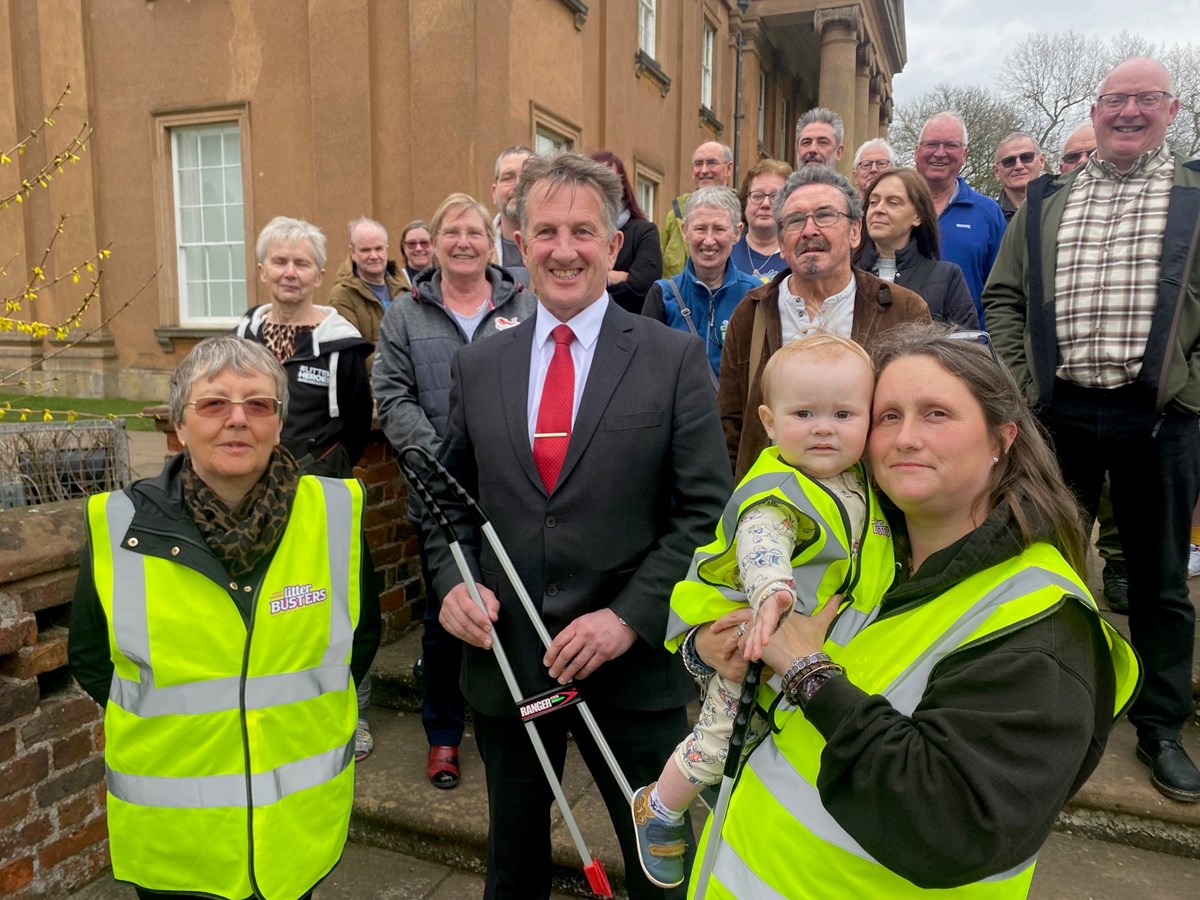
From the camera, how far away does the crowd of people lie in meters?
1.35

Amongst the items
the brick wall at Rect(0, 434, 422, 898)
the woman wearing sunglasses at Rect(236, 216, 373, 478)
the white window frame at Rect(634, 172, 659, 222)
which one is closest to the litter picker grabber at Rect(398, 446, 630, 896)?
the brick wall at Rect(0, 434, 422, 898)

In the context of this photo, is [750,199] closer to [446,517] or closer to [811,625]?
[446,517]

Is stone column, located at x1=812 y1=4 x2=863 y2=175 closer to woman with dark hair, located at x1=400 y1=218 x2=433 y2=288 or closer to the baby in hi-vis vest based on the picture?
woman with dark hair, located at x1=400 y1=218 x2=433 y2=288

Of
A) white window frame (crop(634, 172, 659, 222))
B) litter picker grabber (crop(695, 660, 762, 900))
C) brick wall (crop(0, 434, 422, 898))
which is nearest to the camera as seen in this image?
litter picker grabber (crop(695, 660, 762, 900))

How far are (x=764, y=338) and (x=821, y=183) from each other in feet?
1.92

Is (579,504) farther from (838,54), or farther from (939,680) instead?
(838,54)

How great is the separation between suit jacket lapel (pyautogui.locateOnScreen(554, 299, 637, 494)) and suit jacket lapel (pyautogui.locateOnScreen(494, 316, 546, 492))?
0.11 m

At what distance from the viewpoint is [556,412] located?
2340 millimetres

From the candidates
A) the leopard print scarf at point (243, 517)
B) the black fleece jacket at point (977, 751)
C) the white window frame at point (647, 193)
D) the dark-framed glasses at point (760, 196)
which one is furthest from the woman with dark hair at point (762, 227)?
the white window frame at point (647, 193)

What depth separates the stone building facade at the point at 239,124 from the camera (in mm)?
9789

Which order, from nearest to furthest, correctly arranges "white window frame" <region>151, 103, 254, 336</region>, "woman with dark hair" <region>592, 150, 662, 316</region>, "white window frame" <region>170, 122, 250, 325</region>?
"woman with dark hair" <region>592, 150, 662, 316</region> → "white window frame" <region>151, 103, 254, 336</region> → "white window frame" <region>170, 122, 250, 325</region>

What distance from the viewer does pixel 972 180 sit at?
27.3 metres

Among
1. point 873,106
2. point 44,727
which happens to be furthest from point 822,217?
point 873,106

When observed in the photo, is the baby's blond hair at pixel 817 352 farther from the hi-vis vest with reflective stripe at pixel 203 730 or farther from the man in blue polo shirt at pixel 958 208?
the man in blue polo shirt at pixel 958 208
